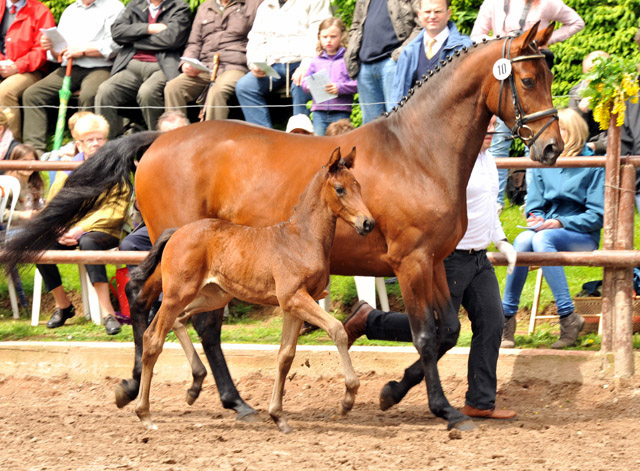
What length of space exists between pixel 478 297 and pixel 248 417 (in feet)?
5.29

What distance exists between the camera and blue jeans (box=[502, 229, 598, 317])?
6734 mm

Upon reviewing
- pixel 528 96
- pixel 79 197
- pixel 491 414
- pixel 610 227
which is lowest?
pixel 491 414

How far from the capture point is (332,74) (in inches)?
330

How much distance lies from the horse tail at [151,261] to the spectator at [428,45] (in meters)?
2.72

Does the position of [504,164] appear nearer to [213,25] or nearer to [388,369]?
[388,369]

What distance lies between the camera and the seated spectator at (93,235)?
7.49 metres

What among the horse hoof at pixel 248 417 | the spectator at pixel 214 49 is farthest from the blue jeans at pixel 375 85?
the horse hoof at pixel 248 417

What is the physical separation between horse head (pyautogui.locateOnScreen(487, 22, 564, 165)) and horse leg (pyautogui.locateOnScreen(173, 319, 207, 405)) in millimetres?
2301

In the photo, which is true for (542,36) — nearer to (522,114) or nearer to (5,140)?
(522,114)

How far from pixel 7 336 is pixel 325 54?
3710 mm

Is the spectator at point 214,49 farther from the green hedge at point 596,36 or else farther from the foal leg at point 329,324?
the foal leg at point 329,324

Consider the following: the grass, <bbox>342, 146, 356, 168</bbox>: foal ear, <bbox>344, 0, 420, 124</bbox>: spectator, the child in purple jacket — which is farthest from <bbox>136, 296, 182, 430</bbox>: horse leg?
the child in purple jacket

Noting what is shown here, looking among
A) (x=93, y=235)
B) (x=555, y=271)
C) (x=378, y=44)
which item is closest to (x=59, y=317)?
(x=93, y=235)

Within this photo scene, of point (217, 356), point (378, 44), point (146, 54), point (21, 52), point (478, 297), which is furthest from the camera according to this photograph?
point (21, 52)
